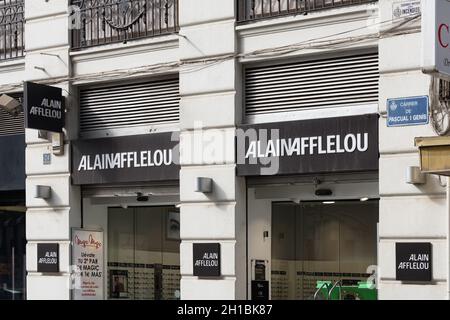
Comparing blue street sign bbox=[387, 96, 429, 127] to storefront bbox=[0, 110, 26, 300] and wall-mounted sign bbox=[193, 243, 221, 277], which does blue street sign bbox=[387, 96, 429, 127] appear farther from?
storefront bbox=[0, 110, 26, 300]

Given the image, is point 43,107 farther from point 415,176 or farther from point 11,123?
point 415,176

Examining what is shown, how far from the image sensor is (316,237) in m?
14.3

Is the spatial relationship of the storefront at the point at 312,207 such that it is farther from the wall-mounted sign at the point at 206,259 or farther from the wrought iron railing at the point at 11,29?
the wrought iron railing at the point at 11,29

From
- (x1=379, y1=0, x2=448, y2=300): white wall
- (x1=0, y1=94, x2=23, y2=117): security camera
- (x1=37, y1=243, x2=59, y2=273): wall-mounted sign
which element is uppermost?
(x1=0, y1=94, x2=23, y2=117): security camera

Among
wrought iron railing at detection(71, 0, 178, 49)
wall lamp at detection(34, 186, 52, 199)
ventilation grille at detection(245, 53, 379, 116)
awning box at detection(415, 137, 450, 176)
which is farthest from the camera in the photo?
wall lamp at detection(34, 186, 52, 199)

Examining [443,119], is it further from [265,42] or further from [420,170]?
[265,42]

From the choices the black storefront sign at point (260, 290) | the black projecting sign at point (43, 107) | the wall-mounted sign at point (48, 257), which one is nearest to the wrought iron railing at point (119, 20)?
the black projecting sign at point (43, 107)

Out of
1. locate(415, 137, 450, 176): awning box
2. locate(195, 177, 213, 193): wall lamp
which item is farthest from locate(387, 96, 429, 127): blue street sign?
locate(195, 177, 213, 193): wall lamp

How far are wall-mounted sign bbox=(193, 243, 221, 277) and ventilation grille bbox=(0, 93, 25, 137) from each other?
529cm

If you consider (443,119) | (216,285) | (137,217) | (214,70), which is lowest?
(216,285)

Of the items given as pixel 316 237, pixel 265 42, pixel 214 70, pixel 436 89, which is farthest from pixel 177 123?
pixel 436 89

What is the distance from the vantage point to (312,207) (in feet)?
46.8

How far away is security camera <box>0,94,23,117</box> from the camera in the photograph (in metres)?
16.4
